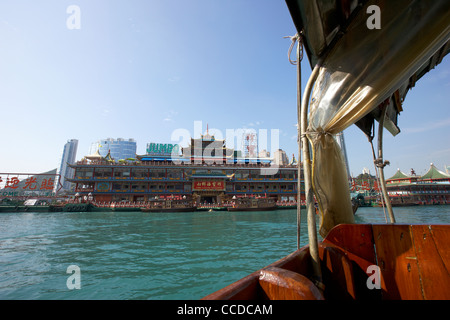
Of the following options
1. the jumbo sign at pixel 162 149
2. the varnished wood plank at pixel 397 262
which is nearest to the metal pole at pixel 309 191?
the varnished wood plank at pixel 397 262

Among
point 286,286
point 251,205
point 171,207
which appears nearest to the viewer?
point 286,286

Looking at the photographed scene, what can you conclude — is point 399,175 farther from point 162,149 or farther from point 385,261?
point 385,261

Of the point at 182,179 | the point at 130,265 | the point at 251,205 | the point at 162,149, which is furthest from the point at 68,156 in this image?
the point at 130,265

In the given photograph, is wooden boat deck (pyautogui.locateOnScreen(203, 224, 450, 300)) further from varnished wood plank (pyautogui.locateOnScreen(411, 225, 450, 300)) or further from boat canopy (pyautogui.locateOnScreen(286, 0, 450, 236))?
boat canopy (pyautogui.locateOnScreen(286, 0, 450, 236))

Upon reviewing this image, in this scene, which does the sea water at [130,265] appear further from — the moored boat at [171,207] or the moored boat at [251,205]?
the moored boat at [251,205]

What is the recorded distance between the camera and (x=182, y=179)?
33.5m

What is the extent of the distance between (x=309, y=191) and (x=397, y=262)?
3.41ft

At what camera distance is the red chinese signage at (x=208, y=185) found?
109ft

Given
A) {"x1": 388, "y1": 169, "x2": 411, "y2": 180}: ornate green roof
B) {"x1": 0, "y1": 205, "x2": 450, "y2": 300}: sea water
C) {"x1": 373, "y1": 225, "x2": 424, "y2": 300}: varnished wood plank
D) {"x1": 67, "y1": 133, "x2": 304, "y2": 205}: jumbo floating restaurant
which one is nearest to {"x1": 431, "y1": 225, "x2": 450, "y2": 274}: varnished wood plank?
{"x1": 373, "y1": 225, "x2": 424, "y2": 300}: varnished wood plank

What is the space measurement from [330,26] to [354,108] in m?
0.97

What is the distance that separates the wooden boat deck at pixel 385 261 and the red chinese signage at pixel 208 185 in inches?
1231

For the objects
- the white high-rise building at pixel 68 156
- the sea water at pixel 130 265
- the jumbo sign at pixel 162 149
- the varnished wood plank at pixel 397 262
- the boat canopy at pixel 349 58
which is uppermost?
the white high-rise building at pixel 68 156
